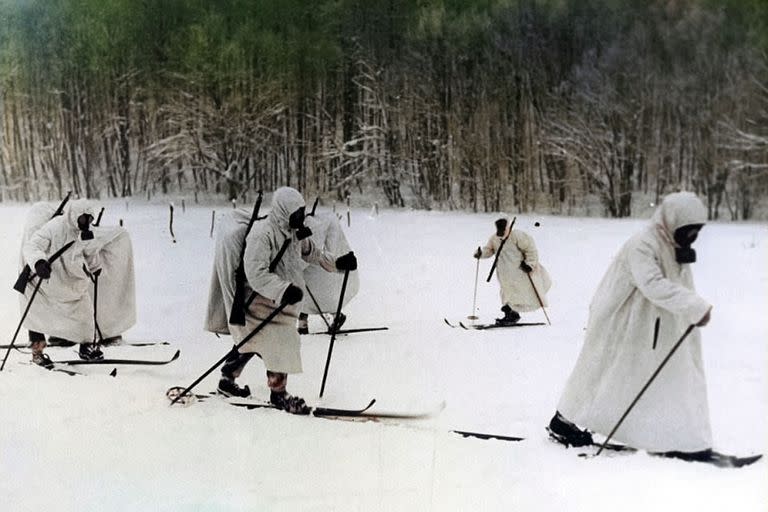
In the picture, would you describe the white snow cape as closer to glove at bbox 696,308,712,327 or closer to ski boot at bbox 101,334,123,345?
ski boot at bbox 101,334,123,345

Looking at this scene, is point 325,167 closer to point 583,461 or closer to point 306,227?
point 306,227

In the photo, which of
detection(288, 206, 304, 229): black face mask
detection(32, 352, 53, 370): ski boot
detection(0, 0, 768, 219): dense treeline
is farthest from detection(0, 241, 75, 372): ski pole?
detection(288, 206, 304, 229): black face mask

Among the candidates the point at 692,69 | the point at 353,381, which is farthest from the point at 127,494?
the point at 692,69

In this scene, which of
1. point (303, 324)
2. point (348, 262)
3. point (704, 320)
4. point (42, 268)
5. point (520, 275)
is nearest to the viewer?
point (704, 320)

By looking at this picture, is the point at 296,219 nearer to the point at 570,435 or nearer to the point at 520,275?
the point at 520,275

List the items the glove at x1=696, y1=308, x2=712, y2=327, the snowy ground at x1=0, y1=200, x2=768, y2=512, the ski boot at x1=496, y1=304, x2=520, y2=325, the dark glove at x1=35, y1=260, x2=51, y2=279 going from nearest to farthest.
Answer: the glove at x1=696, y1=308, x2=712, y2=327 → the snowy ground at x1=0, y1=200, x2=768, y2=512 → the ski boot at x1=496, y1=304, x2=520, y2=325 → the dark glove at x1=35, y1=260, x2=51, y2=279

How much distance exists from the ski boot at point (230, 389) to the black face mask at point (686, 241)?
1.49 metres

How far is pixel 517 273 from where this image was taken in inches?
90.2

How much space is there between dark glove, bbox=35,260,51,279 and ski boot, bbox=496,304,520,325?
5.54 ft

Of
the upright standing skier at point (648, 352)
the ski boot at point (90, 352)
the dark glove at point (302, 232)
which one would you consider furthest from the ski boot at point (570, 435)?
the ski boot at point (90, 352)

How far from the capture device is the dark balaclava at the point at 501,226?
2.34 m

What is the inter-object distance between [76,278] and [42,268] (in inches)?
6.9

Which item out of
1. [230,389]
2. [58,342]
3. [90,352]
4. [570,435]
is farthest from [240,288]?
[570,435]

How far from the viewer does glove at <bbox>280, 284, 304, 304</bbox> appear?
7.75 feet
